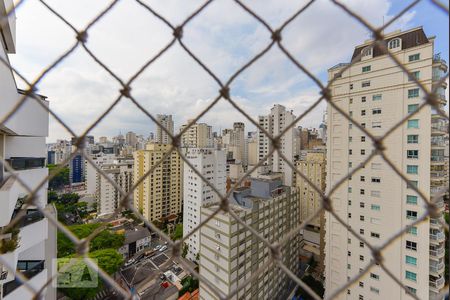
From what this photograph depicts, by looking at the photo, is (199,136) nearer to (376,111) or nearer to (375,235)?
(376,111)

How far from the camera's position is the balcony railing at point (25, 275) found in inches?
71.6

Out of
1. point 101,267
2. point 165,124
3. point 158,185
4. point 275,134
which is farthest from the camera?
point 275,134

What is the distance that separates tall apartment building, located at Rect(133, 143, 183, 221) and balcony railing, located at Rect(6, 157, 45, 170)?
7.58m

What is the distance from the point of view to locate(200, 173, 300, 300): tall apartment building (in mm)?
4953

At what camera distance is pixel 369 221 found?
4699 millimetres

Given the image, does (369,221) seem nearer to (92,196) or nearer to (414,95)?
(414,95)

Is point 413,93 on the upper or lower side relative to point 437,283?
upper

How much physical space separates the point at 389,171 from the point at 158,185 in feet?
30.9

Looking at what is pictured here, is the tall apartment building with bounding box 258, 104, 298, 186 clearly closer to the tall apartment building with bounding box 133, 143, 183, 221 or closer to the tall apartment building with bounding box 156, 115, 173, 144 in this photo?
the tall apartment building with bounding box 133, 143, 183, 221

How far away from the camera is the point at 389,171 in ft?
14.4

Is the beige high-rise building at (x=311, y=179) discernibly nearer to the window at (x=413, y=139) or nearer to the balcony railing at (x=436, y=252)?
the balcony railing at (x=436, y=252)

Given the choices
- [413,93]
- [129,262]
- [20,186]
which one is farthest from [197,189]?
[20,186]

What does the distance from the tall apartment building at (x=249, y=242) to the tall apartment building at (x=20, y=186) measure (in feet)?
8.62

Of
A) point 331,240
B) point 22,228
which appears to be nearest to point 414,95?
point 331,240
